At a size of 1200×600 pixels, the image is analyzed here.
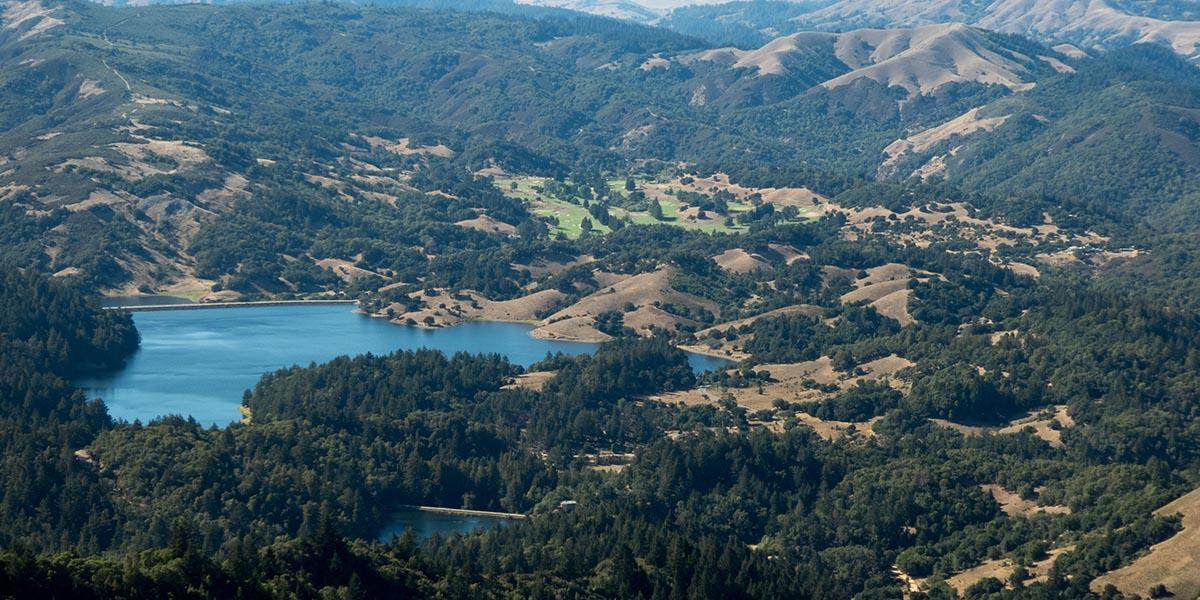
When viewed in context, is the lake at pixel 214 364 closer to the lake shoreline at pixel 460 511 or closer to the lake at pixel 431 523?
the lake shoreline at pixel 460 511

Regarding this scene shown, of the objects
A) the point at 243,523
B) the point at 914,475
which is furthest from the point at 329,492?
the point at 914,475

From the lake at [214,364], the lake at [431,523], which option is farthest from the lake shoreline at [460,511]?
the lake at [214,364]

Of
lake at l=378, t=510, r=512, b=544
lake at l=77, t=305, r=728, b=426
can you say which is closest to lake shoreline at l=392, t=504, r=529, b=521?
lake at l=378, t=510, r=512, b=544

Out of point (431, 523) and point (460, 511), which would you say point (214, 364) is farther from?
point (431, 523)

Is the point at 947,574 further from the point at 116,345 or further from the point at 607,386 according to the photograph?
the point at 116,345

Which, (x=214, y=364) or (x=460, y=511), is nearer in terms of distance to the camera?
(x=460, y=511)

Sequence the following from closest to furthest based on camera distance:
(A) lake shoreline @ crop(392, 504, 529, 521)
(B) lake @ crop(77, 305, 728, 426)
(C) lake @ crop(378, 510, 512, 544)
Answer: (C) lake @ crop(378, 510, 512, 544), (A) lake shoreline @ crop(392, 504, 529, 521), (B) lake @ crop(77, 305, 728, 426)

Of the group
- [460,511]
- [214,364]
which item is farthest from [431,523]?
[214,364]

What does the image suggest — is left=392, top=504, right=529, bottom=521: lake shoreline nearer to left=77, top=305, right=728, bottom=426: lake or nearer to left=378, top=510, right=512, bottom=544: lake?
left=378, top=510, right=512, bottom=544: lake

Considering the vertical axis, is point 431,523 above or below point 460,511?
above

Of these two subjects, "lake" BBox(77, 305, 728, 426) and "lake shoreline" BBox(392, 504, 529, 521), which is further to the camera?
"lake" BBox(77, 305, 728, 426)
